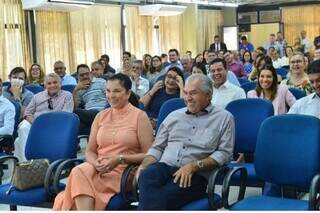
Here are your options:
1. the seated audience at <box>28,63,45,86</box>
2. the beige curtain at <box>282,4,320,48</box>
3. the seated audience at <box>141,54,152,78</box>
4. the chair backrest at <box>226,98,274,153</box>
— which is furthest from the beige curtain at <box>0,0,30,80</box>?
the beige curtain at <box>282,4,320,48</box>

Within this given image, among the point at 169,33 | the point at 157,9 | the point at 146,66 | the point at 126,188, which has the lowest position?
the point at 126,188

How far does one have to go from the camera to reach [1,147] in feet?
16.9

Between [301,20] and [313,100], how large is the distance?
15437 millimetres

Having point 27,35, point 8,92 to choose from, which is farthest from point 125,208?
point 27,35

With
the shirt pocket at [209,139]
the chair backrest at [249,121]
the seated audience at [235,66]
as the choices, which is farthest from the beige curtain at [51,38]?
the shirt pocket at [209,139]

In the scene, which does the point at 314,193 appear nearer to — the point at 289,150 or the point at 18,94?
the point at 289,150

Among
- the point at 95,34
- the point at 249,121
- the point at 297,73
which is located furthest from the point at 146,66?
the point at 249,121

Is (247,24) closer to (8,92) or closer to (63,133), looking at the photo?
(8,92)

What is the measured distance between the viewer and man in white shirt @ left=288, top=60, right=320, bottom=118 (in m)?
3.80

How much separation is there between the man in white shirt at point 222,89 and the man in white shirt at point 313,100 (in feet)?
3.80

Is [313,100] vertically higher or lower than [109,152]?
higher

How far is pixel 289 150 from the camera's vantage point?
3342mm

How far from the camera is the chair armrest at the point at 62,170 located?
3.64 meters

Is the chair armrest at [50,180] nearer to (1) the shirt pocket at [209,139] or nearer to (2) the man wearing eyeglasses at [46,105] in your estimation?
(1) the shirt pocket at [209,139]
